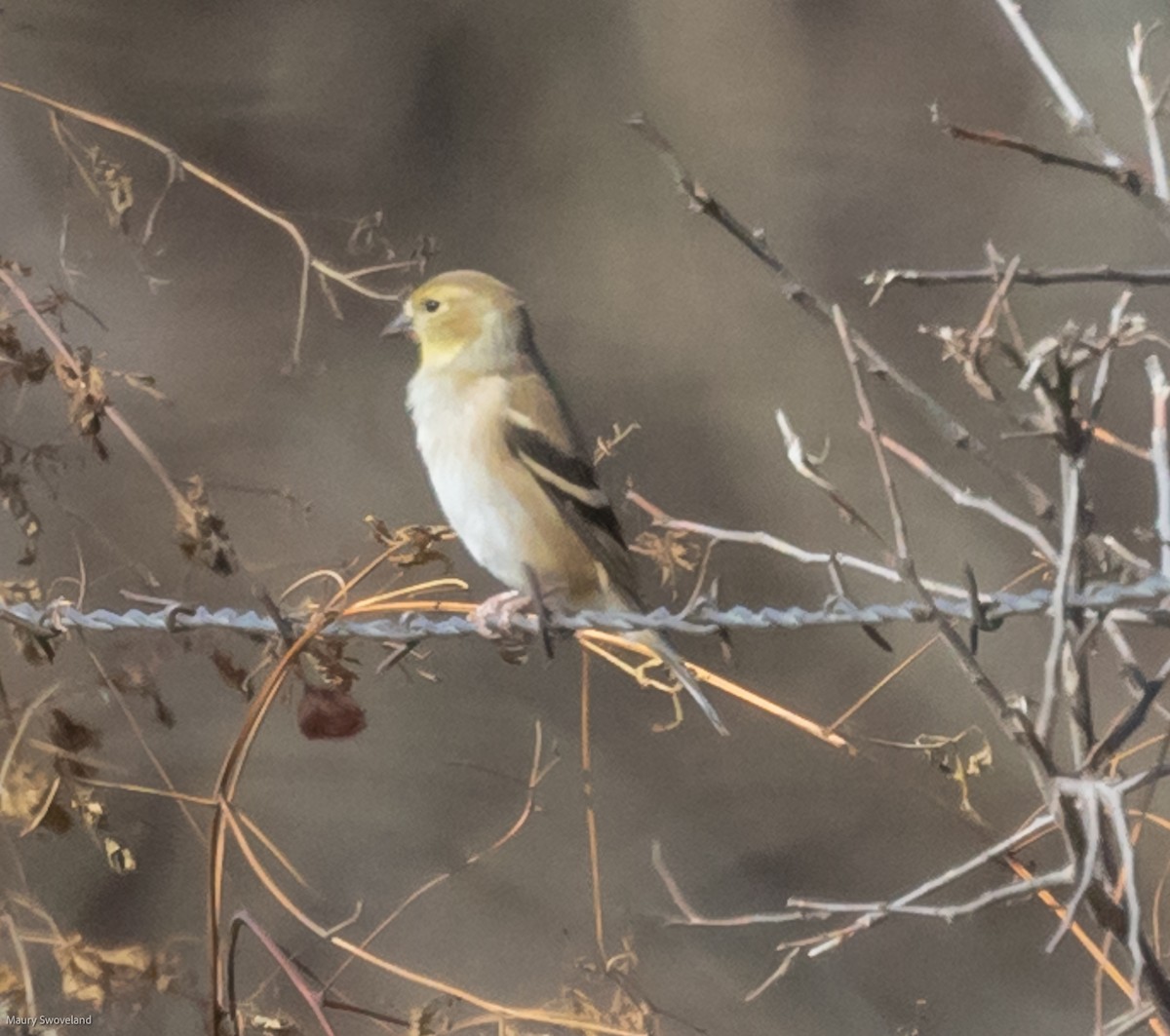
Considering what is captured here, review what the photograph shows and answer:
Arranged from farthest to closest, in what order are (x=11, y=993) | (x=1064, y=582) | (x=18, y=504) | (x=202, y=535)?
(x=11, y=993), (x=18, y=504), (x=202, y=535), (x=1064, y=582)

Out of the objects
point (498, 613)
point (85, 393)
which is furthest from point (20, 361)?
point (498, 613)

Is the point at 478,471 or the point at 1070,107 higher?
the point at 1070,107

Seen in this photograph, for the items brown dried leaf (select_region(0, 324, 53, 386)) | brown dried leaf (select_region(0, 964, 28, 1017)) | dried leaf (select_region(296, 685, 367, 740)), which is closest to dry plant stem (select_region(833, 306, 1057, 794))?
dried leaf (select_region(296, 685, 367, 740))

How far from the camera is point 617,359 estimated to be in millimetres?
1206

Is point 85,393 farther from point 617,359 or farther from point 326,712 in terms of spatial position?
point 617,359

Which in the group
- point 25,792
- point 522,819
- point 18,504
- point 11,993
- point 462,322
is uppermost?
point 462,322

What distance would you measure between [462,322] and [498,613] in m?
0.25

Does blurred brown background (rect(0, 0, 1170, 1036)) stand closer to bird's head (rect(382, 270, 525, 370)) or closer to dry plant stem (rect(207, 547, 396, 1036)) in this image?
bird's head (rect(382, 270, 525, 370))

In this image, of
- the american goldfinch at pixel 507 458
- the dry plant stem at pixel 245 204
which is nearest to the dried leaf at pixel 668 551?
the american goldfinch at pixel 507 458

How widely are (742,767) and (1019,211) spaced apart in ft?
1.89

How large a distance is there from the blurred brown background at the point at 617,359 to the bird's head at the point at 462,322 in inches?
2.6

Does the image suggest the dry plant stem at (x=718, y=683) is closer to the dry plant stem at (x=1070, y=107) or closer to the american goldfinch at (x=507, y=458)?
the american goldfinch at (x=507, y=458)

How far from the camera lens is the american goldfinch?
108 centimetres

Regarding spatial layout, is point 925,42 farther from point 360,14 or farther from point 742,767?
point 742,767
